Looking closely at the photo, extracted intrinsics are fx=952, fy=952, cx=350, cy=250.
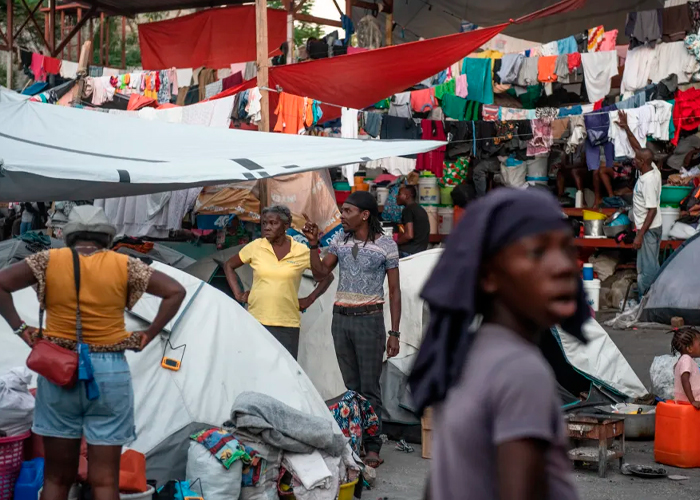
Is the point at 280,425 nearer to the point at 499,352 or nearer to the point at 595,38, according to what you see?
the point at 499,352

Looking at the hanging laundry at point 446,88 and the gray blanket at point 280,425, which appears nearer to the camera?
the gray blanket at point 280,425

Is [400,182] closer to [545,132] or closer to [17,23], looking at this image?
[545,132]

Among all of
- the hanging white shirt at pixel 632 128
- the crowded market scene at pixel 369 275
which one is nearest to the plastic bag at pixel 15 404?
the crowded market scene at pixel 369 275

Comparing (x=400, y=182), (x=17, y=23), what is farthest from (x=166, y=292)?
(x=17, y=23)

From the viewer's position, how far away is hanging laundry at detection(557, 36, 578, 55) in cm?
1347

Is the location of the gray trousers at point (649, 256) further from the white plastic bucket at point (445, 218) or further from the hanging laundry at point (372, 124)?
the hanging laundry at point (372, 124)

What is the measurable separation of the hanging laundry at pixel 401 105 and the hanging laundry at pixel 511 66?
1431 mm

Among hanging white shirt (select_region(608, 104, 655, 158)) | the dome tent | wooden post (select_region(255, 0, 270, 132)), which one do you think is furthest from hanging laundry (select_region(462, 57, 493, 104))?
the dome tent

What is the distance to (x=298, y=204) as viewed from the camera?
9727 mm

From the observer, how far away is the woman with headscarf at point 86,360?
14.3 feet

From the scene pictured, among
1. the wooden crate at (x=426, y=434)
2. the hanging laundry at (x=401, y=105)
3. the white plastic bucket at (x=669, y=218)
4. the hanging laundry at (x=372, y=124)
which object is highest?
the hanging laundry at (x=401, y=105)

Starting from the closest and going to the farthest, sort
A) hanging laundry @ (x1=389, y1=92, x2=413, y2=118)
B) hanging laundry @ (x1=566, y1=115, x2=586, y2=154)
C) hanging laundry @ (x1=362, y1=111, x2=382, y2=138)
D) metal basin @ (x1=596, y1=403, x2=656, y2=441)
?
metal basin @ (x1=596, y1=403, x2=656, y2=441) → hanging laundry @ (x1=362, y1=111, x2=382, y2=138) → hanging laundry @ (x1=566, y1=115, x2=586, y2=154) → hanging laundry @ (x1=389, y1=92, x2=413, y2=118)

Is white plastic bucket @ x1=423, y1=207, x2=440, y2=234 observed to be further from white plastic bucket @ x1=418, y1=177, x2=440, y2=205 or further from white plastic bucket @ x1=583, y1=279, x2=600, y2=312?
white plastic bucket @ x1=583, y1=279, x2=600, y2=312

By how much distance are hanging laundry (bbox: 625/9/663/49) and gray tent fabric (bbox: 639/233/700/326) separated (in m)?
3.09
